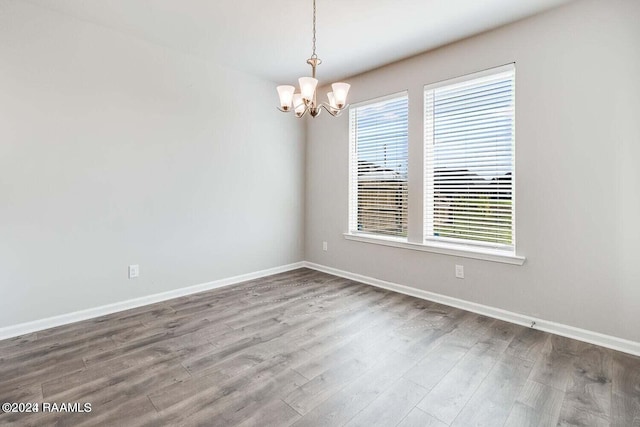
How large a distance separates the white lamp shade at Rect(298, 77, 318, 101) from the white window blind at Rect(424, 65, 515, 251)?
1.71 metres

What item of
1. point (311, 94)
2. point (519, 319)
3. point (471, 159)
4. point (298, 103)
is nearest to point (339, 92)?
point (311, 94)

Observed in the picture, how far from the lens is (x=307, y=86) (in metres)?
2.26

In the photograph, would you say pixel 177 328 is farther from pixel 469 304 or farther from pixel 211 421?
pixel 469 304

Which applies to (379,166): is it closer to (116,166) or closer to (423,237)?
(423,237)

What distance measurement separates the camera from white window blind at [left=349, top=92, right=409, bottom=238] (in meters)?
3.75

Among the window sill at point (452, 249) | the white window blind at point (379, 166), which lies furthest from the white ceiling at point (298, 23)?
the window sill at point (452, 249)

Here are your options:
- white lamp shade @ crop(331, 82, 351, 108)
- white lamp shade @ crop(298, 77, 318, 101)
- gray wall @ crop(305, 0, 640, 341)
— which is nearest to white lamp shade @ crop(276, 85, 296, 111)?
white lamp shade @ crop(298, 77, 318, 101)

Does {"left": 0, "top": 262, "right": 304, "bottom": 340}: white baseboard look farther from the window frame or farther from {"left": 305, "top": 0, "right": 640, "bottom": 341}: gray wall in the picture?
{"left": 305, "top": 0, "right": 640, "bottom": 341}: gray wall

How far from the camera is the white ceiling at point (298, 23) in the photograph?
258cm

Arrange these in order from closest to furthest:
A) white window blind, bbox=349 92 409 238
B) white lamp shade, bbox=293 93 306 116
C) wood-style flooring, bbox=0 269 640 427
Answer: wood-style flooring, bbox=0 269 640 427 < white lamp shade, bbox=293 93 306 116 < white window blind, bbox=349 92 409 238

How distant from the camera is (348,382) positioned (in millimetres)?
1981

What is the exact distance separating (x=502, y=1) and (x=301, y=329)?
126 inches

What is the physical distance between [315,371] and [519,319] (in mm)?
2011

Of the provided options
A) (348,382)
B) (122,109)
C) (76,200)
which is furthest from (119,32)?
(348,382)
